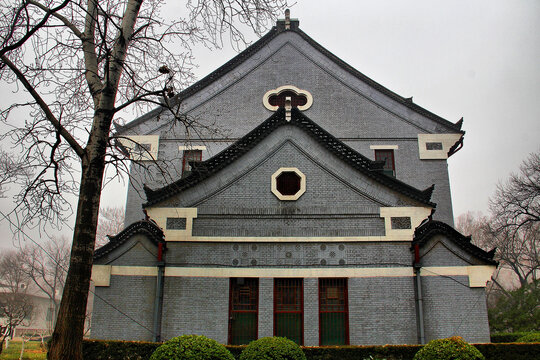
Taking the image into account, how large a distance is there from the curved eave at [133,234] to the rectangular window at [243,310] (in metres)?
3.27

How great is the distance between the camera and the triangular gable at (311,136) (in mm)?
16000

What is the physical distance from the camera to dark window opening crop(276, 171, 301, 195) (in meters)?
16.8

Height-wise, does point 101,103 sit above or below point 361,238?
above

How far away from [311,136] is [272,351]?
8.32 metres

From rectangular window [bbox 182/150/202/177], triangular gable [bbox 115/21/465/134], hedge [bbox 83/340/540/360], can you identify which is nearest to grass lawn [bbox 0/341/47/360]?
hedge [bbox 83/340/540/360]

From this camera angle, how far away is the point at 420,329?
1515 centimetres

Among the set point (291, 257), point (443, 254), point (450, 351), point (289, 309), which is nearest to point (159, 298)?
point (289, 309)

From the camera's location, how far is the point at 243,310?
1575 centimetres

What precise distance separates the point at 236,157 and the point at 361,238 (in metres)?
5.42

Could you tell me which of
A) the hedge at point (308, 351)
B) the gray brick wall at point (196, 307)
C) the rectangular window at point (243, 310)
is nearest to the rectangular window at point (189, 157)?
the gray brick wall at point (196, 307)

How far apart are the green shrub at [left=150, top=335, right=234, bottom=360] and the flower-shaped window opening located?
46.0ft

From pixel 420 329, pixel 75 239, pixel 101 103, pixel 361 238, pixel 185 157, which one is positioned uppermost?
pixel 185 157

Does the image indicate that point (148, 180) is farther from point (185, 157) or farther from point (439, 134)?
point (439, 134)

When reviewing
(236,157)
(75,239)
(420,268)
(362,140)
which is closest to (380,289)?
(420,268)
